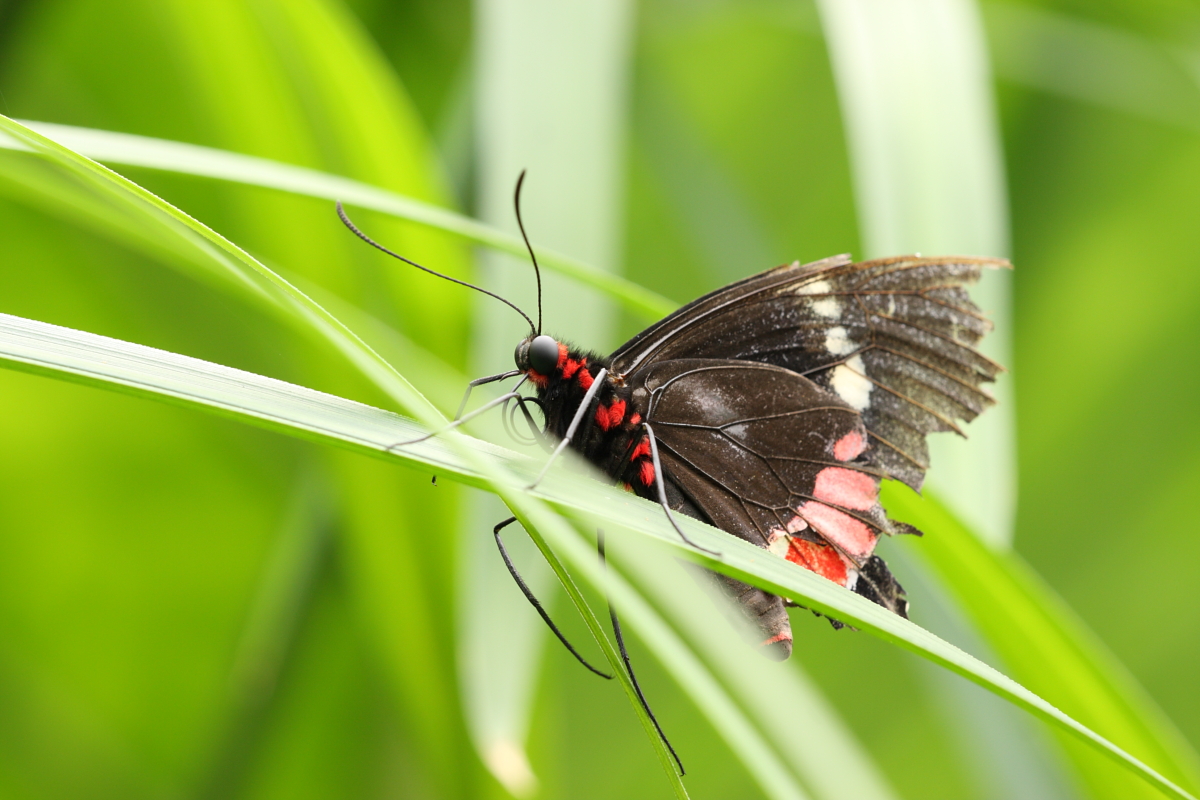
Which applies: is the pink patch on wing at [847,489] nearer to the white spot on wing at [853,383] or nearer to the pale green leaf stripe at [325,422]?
the white spot on wing at [853,383]

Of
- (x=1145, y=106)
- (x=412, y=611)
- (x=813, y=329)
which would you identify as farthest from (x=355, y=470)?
(x=1145, y=106)

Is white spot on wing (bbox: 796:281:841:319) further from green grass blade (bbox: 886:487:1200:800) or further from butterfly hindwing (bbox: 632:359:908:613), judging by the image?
green grass blade (bbox: 886:487:1200:800)

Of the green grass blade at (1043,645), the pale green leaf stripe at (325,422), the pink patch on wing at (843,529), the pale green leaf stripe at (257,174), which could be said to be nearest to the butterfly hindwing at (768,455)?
the pink patch on wing at (843,529)

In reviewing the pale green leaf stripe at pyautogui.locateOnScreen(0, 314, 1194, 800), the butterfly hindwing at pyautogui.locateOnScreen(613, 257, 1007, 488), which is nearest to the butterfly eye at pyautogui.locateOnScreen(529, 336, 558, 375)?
the butterfly hindwing at pyautogui.locateOnScreen(613, 257, 1007, 488)

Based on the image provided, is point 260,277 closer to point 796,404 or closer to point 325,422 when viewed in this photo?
point 325,422

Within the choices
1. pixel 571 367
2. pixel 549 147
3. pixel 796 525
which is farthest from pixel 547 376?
pixel 796 525
